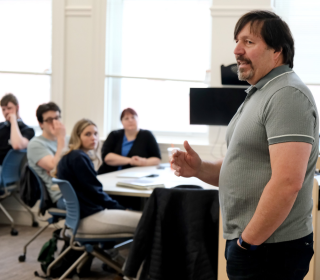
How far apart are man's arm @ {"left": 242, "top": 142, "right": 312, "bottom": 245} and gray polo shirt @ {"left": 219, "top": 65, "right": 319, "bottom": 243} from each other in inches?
1.2

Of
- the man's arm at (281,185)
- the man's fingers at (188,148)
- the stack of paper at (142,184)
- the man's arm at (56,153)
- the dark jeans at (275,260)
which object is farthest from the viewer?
the man's arm at (56,153)

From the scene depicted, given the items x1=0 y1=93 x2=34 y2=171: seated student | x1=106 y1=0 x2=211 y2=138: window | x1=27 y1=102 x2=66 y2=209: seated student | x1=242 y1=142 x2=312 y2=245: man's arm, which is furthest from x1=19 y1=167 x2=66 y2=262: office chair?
x1=242 y1=142 x2=312 y2=245: man's arm

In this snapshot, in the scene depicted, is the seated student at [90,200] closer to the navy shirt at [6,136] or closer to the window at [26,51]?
the navy shirt at [6,136]

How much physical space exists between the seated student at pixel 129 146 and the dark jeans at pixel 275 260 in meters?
3.05

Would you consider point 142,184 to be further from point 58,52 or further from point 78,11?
point 78,11

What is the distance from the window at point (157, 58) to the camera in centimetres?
481

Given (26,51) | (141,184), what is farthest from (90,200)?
(26,51)

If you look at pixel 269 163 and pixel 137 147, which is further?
pixel 137 147

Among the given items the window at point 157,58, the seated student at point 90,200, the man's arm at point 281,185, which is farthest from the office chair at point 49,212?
the man's arm at point 281,185

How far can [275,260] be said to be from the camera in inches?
50.9

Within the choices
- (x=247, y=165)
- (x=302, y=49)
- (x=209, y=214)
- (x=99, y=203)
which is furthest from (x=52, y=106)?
(x=247, y=165)

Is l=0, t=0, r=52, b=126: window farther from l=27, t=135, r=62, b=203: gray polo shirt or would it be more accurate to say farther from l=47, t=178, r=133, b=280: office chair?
l=47, t=178, r=133, b=280: office chair

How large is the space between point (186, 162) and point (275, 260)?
52cm

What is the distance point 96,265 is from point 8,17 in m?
3.24
